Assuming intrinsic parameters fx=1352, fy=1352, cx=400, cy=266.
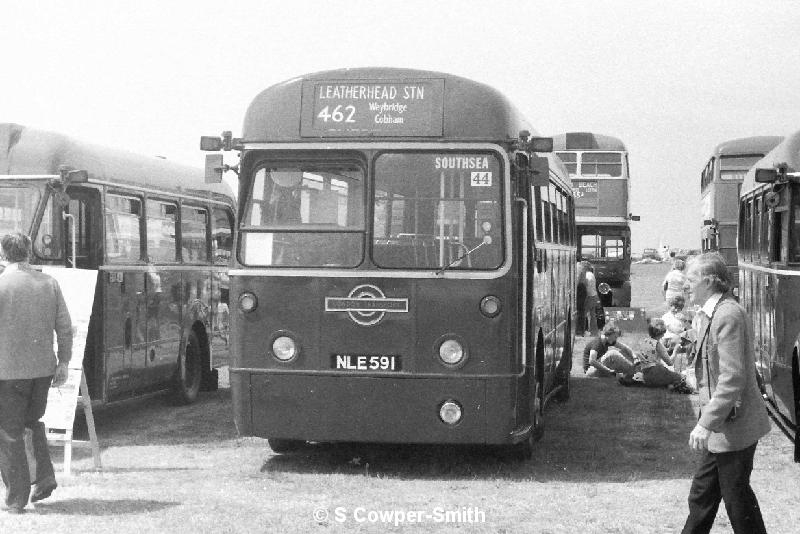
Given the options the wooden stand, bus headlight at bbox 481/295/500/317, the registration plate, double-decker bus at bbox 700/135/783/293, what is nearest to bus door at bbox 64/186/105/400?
the wooden stand

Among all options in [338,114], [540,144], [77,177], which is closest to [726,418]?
[540,144]

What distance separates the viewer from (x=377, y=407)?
1026cm

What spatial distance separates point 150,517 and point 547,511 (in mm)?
2609

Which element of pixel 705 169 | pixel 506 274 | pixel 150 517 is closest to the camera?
pixel 150 517

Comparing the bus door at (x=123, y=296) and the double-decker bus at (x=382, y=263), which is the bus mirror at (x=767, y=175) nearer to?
the double-decker bus at (x=382, y=263)

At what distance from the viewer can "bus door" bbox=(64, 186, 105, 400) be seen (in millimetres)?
12828

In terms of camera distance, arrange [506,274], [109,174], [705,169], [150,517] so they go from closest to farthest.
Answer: [150,517]
[506,274]
[109,174]
[705,169]

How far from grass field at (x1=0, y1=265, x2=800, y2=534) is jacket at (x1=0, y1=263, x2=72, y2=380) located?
98 centimetres

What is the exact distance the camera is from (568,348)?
16.6m

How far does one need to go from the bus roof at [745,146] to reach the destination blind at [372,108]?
861 inches

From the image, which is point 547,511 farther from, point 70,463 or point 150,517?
point 70,463

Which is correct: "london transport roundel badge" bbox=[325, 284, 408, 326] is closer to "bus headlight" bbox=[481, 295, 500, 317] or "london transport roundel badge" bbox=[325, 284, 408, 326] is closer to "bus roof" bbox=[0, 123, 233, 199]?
"bus headlight" bbox=[481, 295, 500, 317]

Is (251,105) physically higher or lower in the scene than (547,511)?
higher

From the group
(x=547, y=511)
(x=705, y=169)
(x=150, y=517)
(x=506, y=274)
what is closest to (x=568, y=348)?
(x=506, y=274)
